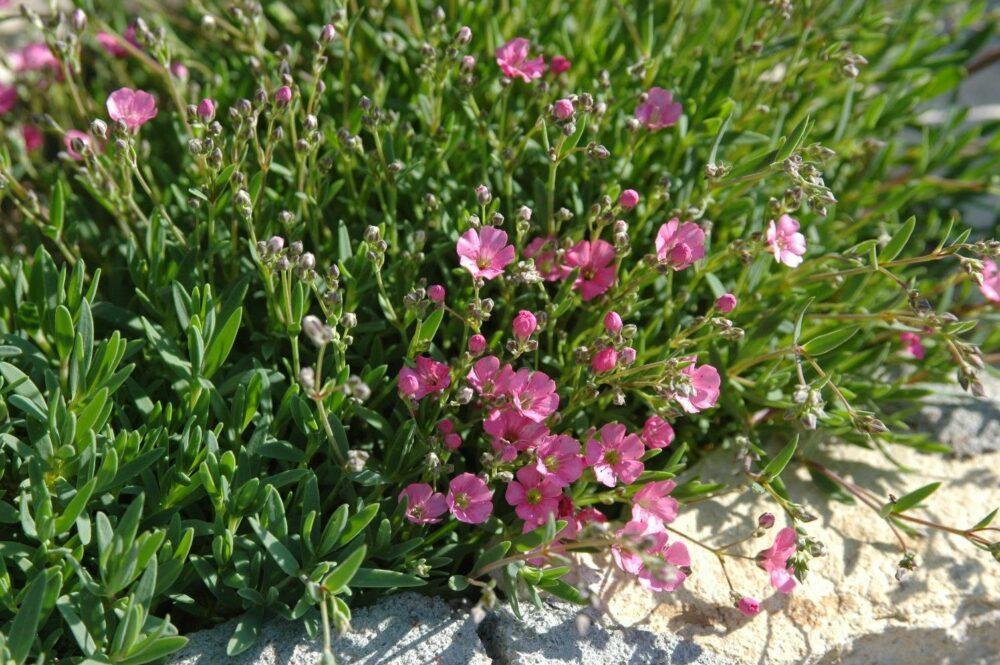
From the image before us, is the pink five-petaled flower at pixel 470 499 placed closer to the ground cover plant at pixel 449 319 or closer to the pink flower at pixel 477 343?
the ground cover plant at pixel 449 319

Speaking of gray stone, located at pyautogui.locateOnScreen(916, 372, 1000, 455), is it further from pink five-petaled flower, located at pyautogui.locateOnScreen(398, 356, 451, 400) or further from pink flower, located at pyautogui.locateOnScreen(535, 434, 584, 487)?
pink five-petaled flower, located at pyautogui.locateOnScreen(398, 356, 451, 400)

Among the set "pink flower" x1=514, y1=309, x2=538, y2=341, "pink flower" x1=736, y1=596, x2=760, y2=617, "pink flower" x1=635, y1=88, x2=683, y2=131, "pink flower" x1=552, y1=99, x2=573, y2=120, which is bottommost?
"pink flower" x1=736, y1=596, x2=760, y2=617

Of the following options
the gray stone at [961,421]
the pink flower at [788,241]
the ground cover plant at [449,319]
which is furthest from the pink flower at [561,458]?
the gray stone at [961,421]

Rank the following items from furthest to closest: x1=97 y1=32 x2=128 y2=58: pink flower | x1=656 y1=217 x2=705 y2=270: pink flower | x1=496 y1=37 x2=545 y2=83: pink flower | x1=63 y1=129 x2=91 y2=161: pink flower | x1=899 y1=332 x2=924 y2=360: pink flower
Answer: x1=97 y1=32 x2=128 y2=58: pink flower
x1=899 y1=332 x2=924 y2=360: pink flower
x1=496 y1=37 x2=545 y2=83: pink flower
x1=63 y1=129 x2=91 y2=161: pink flower
x1=656 y1=217 x2=705 y2=270: pink flower

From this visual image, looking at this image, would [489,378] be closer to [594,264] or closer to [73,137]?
[594,264]

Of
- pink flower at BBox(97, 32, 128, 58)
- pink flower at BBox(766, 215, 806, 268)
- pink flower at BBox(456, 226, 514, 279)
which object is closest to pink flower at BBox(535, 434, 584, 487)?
pink flower at BBox(456, 226, 514, 279)

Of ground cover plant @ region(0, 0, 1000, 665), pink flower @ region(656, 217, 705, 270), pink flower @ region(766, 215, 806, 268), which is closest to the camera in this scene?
ground cover plant @ region(0, 0, 1000, 665)
